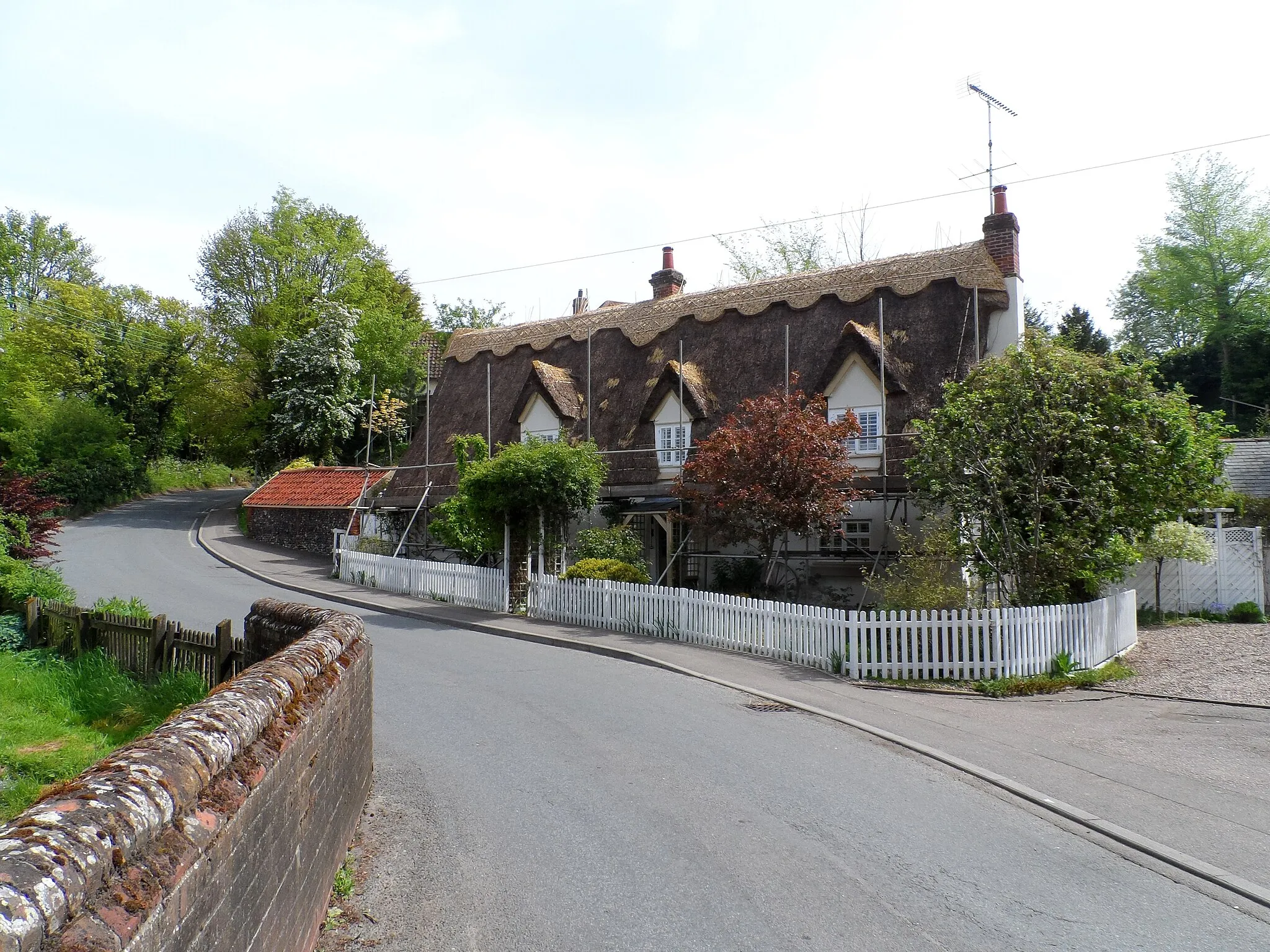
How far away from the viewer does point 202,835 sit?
2.97 m

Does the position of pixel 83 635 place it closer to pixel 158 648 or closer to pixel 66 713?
pixel 158 648

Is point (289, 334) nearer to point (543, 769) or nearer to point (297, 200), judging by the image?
point (297, 200)

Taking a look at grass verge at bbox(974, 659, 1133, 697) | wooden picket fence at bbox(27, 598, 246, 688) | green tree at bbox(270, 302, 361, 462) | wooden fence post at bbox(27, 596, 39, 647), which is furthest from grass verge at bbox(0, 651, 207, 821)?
green tree at bbox(270, 302, 361, 462)

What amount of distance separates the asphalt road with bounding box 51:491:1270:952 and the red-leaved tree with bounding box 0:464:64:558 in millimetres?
9816

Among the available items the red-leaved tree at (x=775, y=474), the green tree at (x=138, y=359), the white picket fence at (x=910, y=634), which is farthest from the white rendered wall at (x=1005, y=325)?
the green tree at (x=138, y=359)

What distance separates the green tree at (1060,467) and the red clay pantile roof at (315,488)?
21767mm

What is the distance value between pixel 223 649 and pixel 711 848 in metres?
7.05

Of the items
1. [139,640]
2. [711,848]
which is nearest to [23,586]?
[139,640]

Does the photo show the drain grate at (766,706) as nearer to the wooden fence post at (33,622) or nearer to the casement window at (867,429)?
the casement window at (867,429)

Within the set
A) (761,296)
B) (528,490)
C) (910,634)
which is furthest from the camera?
(761,296)

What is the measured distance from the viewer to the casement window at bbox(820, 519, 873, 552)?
21.4 metres

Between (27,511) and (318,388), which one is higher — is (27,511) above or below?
below

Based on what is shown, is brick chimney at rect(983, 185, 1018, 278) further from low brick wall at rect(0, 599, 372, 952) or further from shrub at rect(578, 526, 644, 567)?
low brick wall at rect(0, 599, 372, 952)

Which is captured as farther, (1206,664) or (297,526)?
(297,526)
